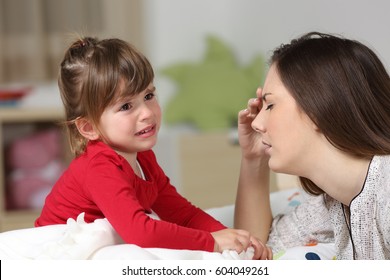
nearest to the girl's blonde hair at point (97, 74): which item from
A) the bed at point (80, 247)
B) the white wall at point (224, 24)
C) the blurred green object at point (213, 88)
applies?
the bed at point (80, 247)

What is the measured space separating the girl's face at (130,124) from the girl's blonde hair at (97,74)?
0.05 feet

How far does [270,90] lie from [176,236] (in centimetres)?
32

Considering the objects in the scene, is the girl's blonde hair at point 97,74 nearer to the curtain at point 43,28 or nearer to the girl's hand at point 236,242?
the girl's hand at point 236,242

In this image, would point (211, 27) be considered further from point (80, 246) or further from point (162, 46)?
point (80, 246)

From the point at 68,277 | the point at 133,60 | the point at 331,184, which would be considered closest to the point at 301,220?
the point at 331,184

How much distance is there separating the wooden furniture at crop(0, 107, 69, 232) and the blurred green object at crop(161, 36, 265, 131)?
0.66m

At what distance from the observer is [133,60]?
1.27m

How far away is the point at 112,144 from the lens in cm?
130

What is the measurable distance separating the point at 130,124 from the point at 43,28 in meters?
2.39

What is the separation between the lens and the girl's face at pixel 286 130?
1.22m

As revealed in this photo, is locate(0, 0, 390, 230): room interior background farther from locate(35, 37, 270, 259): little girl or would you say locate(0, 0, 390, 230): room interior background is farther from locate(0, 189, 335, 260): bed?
locate(0, 189, 335, 260): bed

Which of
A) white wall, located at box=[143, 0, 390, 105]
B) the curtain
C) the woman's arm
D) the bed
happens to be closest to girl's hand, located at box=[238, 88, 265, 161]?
the woman's arm

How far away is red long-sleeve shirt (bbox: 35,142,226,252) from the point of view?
113 cm

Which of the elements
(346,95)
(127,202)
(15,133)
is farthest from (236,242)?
(15,133)
